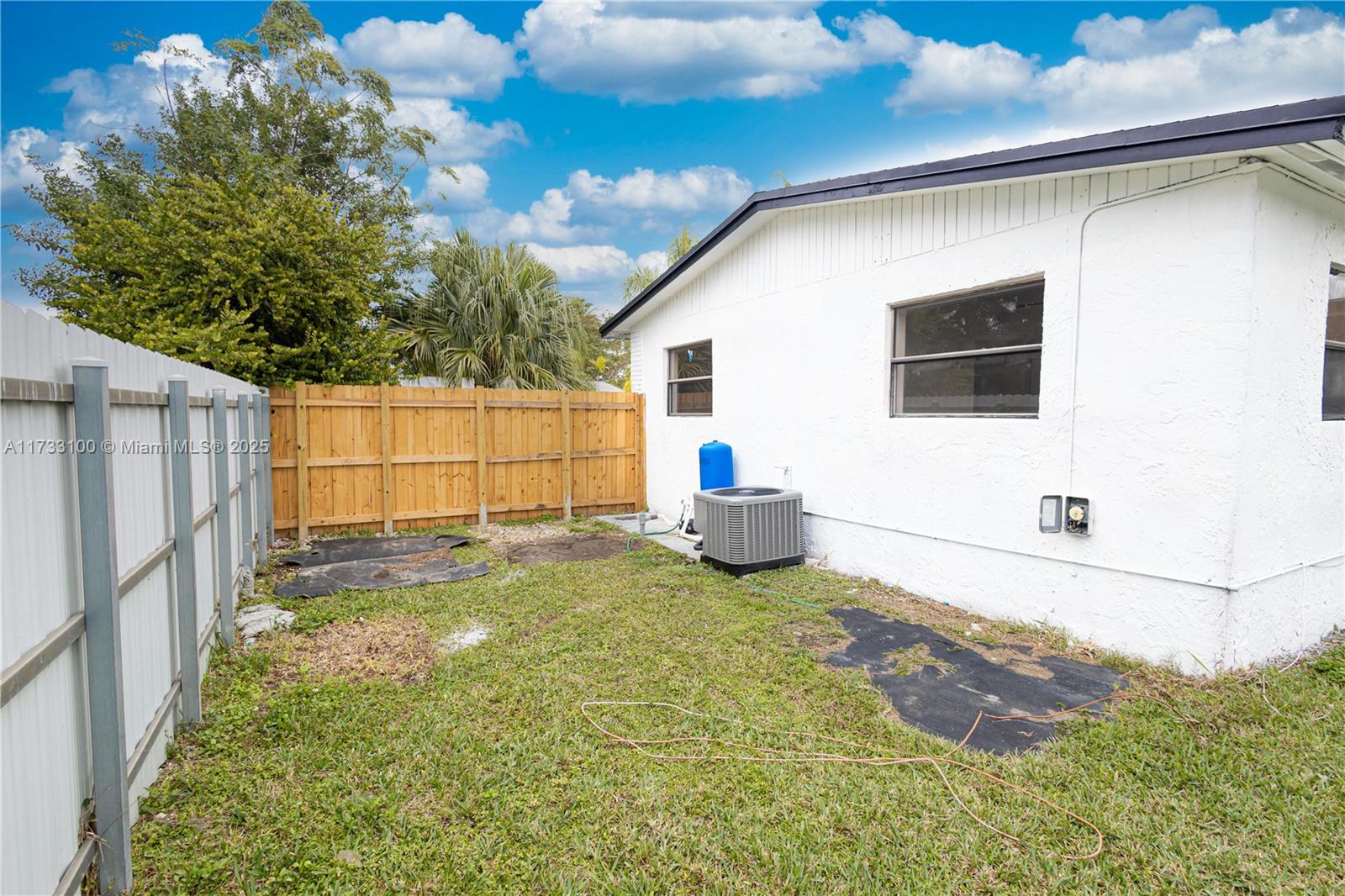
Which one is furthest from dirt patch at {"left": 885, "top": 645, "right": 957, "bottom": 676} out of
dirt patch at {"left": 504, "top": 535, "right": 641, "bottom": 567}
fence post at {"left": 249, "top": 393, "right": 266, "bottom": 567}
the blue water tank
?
fence post at {"left": 249, "top": 393, "right": 266, "bottom": 567}

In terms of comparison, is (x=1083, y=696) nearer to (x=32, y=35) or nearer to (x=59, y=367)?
(x=59, y=367)

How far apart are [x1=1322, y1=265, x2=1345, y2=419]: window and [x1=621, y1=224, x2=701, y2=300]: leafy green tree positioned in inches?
842

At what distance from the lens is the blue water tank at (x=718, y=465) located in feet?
Answer: 24.9

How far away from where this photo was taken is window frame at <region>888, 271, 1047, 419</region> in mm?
4488

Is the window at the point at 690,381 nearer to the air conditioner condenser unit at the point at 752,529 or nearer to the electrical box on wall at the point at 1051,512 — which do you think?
the air conditioner condenser unit at the point at 752,529

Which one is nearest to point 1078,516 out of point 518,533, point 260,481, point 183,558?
point 183,558

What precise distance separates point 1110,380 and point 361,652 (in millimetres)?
5224

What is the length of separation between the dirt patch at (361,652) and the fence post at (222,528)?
1.10 ft

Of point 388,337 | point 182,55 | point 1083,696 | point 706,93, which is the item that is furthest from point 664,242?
point 1083,696

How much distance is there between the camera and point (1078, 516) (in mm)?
4105

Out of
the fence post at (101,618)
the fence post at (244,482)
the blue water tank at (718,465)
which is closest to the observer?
the fence post at (101,618)

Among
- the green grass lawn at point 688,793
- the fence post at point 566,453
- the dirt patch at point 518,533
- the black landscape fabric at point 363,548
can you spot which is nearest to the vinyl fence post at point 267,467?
the black landscape fabric at point 363,548

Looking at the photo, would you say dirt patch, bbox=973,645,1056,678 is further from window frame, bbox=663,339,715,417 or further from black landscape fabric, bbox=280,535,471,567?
black landscape fabric, bbox=280,535,471,567

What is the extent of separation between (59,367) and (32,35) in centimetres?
1719
